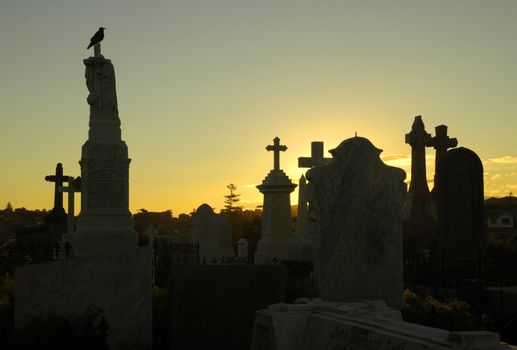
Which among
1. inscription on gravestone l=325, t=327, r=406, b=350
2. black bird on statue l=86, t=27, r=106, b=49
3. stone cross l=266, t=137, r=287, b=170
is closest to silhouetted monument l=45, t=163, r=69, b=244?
stone cross l=266, t=137, r=287, b=170

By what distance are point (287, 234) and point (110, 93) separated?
393 inches

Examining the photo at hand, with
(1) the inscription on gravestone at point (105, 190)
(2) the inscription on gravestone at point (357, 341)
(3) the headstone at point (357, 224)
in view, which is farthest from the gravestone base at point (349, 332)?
(1) the inscription on gravestone at point (105, 190)

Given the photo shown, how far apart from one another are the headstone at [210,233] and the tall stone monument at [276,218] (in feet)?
8.04

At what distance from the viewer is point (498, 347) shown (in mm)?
4121

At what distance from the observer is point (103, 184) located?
16781 millimetres

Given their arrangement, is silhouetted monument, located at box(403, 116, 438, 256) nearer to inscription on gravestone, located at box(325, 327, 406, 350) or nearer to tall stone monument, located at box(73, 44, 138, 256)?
tall stone monument, located at box(73, 44, 138, 256)

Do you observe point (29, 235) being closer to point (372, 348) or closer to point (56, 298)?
point (56, 298)

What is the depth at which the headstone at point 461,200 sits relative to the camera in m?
18.1

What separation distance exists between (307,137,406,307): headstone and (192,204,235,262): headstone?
16.9 meters

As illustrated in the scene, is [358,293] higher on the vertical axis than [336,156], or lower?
lower

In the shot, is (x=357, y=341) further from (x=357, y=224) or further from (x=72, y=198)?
(x=72, y=198)

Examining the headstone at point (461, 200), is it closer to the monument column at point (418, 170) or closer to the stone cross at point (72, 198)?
the monument column at point (418, 170)

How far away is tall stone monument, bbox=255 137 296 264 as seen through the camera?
24.8 metres

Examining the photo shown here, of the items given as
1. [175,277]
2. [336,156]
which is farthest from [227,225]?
[175,277]
